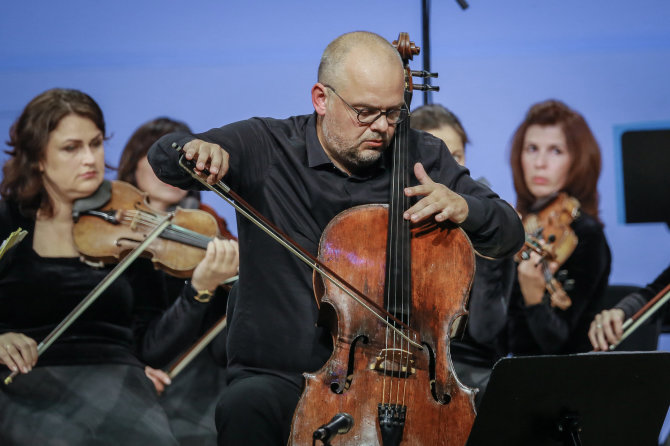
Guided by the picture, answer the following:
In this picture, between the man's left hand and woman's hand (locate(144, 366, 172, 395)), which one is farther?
woman's hand (locate(144, 366, 172, 395))

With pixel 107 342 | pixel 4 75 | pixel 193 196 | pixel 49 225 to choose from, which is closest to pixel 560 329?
pixel 193 196

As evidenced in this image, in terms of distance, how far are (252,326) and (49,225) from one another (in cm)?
114

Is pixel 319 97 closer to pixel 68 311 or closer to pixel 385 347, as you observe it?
pixel 385 347

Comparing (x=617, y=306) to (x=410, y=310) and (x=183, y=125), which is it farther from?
(x=183, y=125)

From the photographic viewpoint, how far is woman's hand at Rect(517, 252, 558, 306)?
119 inches

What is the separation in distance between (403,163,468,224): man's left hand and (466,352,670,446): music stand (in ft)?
1.21

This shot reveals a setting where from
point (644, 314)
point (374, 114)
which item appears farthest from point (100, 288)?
point (644, 314)

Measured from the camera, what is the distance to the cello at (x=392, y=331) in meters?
1.58

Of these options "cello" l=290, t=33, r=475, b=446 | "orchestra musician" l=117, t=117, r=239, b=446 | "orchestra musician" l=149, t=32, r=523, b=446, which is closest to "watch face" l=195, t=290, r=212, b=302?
"orchestra musician" l=117, t=117, r=239, b=446

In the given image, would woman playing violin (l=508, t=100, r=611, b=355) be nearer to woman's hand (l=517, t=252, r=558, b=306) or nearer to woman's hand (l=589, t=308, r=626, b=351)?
woman's hand (l=517, t=252, r=558, b=306)

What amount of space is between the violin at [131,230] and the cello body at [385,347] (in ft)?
3.56

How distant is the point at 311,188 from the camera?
1.97 metres

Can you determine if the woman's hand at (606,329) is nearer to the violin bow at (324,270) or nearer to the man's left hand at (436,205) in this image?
the man's left hand at (436,205)

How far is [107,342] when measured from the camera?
272 centimetres
